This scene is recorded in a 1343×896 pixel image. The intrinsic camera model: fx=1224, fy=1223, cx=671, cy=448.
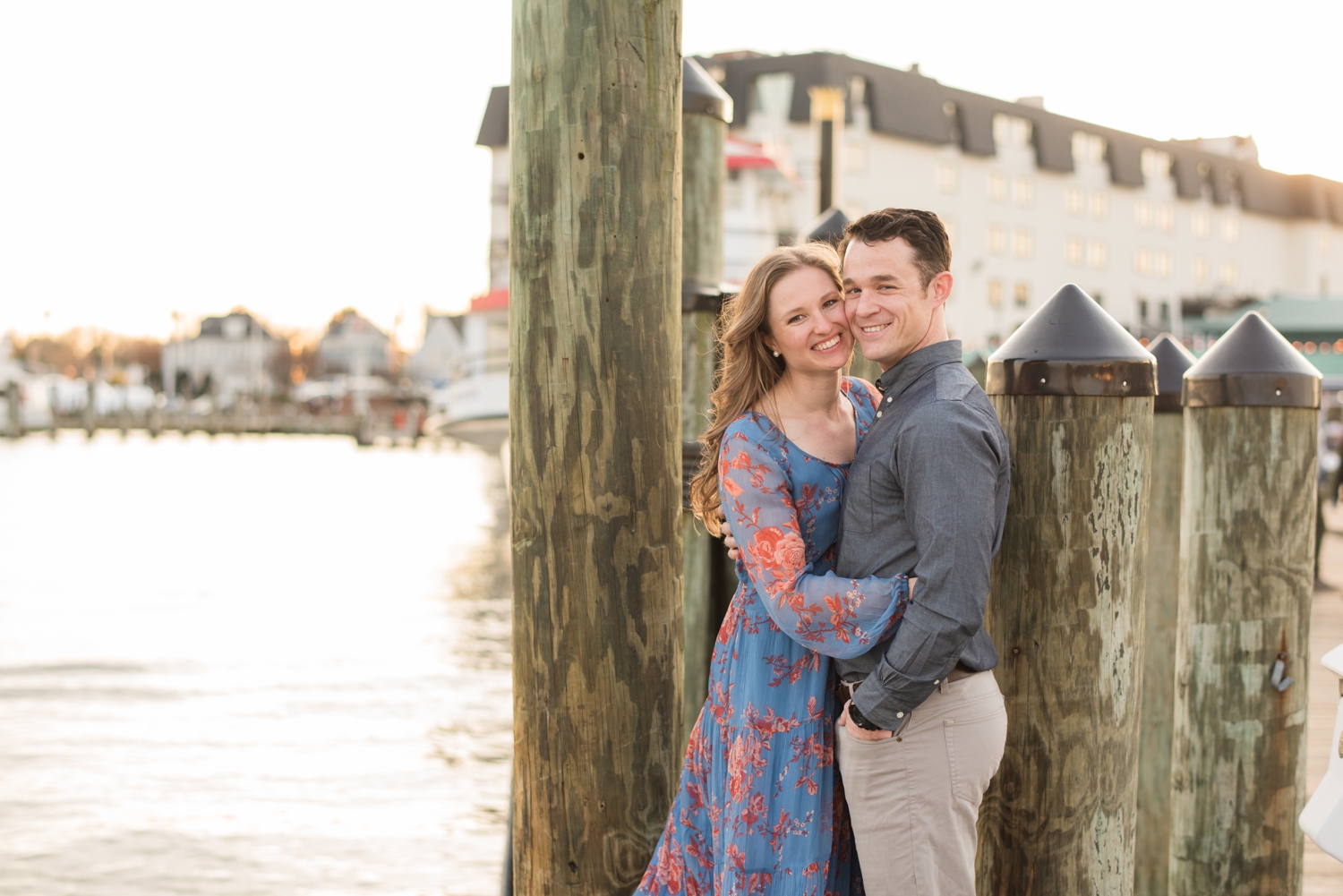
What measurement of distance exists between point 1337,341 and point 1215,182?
110 ft

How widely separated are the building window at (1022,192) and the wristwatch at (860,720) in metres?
54.8

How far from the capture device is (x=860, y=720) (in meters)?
2.25

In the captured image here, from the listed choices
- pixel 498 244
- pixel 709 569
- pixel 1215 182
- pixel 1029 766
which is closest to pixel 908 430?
pixel 1029 766

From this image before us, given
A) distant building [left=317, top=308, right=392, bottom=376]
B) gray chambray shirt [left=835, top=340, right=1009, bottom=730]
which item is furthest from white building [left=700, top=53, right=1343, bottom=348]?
distant building [left=317, top=308, right=392, bottom=376]

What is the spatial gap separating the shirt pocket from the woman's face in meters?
0.24

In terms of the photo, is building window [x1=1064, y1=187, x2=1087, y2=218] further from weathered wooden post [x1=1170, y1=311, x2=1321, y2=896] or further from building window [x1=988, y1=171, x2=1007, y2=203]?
weathered wooden post [x1=1170, y1=311, x2=1321, y2=896]

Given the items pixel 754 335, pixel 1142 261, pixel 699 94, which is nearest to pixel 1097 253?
pixel 1142 261

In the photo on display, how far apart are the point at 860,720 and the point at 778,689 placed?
0.20 metres

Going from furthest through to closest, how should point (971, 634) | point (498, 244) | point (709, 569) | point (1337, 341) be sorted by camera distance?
point (498, 244) → point (1337, 341) → point (709, 569) → point (971, 634)

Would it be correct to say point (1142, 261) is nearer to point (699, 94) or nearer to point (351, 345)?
point (699, 94)

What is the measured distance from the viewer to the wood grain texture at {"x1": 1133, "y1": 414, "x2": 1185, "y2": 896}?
12.3 feet

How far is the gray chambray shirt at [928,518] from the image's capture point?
6.92 feet

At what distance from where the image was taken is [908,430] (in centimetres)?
217

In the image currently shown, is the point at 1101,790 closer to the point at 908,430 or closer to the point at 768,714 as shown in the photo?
the point at 768,714
